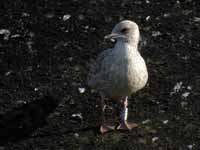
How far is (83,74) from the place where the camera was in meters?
9.98

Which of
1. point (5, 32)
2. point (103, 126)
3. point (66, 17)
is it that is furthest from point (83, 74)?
point (5, 32)

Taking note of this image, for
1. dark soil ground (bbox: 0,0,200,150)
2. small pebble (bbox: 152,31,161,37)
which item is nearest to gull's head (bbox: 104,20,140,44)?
dark soil ground (bbox: 0,0,200,150)

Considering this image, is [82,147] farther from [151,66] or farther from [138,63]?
[151,66]

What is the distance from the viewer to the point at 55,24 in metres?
11.3

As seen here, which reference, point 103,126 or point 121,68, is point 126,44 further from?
point 103,126

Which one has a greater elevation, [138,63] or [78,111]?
[138,63]

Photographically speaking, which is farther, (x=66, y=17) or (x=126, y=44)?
(x=66, y=17)

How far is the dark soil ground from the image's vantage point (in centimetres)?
864

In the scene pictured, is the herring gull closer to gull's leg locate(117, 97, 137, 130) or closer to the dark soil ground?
gull's leg locate(117, 97, 137, 130)

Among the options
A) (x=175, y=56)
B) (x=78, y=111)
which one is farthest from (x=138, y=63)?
(x=175, y=56)

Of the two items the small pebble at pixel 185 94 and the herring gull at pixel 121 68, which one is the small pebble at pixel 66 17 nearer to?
the herring gull at pixel 121 68

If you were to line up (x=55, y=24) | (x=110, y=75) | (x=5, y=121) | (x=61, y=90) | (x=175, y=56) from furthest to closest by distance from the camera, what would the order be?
(x=55, y=24), (x=175, y=56), (x=61, y=90), (x=5, y=121), (x=110, y=75)

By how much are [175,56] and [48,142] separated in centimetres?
311

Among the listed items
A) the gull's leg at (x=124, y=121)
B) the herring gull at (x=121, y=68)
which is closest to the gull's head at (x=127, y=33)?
the herring gull at (x=121, y=68)
